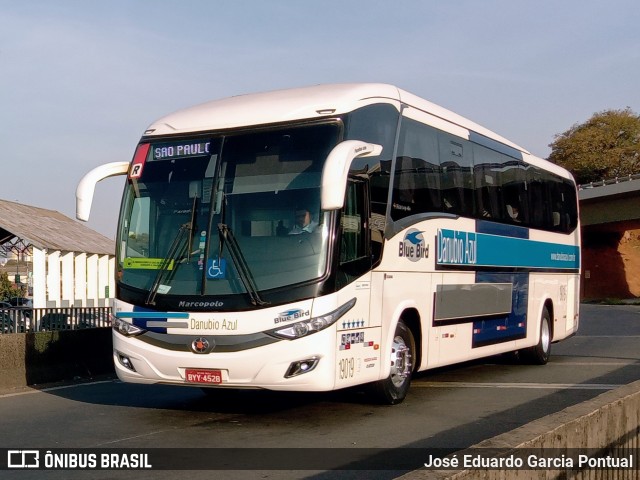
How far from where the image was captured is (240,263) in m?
9.39

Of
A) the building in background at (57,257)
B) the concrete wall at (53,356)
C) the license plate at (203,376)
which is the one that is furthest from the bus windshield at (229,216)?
the building in background at (57,257)

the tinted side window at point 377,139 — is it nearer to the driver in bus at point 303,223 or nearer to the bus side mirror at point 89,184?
the driver in bus at point 303,223

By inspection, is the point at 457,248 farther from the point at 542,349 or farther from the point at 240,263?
the point at 542,349

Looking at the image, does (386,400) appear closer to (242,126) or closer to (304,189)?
(304,189)

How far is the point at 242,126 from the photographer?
10086 mm

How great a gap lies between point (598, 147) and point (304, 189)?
8250 centimetres

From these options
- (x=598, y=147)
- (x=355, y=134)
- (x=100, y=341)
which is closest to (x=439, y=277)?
(x=355, y=134)

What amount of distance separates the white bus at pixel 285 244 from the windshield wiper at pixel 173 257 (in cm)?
1

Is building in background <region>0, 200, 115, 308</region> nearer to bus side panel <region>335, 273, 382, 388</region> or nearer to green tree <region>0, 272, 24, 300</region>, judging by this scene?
bus side panel <region>335, 273, 382, 388</region>

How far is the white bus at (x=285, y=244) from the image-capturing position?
9211 mm

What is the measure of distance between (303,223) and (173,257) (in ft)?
5.01

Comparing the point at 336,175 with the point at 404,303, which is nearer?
the point at 336,175

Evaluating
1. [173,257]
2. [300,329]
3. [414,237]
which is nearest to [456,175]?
[414,237]

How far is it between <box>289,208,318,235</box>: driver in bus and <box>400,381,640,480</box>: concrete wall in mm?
3665
